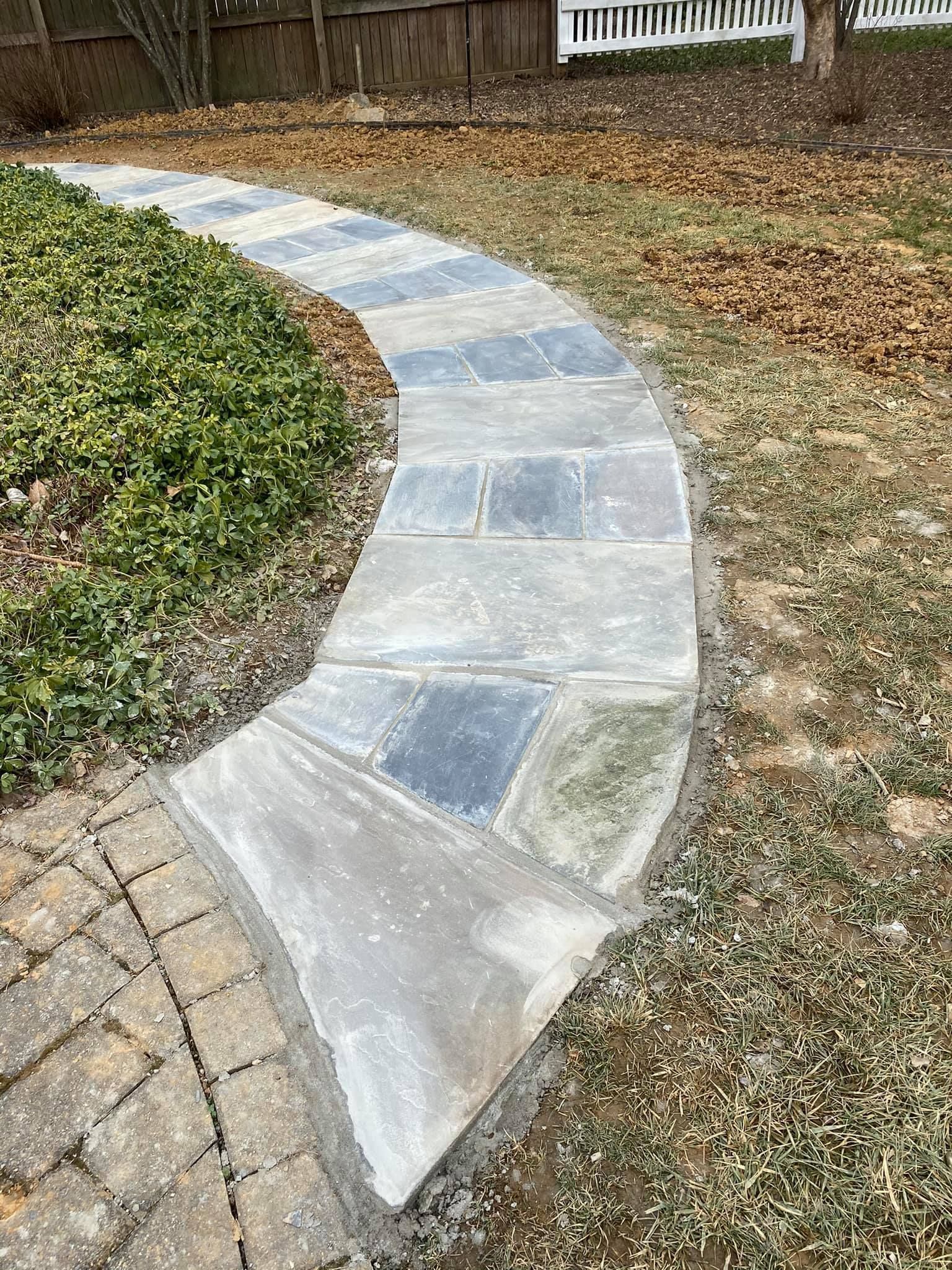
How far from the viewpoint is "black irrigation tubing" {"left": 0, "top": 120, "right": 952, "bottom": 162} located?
6.30 metres

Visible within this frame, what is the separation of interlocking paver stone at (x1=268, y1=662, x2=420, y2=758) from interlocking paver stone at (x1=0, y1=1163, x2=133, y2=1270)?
37.2 inches

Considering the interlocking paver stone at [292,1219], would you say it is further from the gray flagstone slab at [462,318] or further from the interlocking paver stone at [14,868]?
the gray flagstone slab at [462,318]

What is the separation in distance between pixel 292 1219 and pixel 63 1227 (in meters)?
Answer: 0.32

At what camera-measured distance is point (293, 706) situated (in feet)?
6.93

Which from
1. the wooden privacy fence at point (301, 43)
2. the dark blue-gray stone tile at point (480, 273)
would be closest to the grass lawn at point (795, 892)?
the dark blue-gray stone tile at point (480, 273)

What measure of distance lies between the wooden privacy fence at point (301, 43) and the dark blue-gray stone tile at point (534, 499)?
29.3 feet

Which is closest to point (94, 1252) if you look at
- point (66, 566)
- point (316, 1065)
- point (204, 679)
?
point (316, 1065)

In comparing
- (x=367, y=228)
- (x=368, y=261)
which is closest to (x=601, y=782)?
(x=368, y=261)

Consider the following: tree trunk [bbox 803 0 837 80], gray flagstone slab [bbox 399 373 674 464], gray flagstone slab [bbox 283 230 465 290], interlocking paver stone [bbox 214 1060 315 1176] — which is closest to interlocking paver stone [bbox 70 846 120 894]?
interlocking paver stone [bbox 214 1060 315 1176]

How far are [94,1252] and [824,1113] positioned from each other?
1.07 m

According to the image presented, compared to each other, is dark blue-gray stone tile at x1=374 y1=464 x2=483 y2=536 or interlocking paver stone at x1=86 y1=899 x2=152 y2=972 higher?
dark blue-gray stone tile at x1=374 y1=464 x2=483 y2=536

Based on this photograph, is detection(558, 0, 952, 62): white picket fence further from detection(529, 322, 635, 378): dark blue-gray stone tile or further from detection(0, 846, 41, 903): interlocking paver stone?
detection(0, 846, 41, 903): interlocking paver stone

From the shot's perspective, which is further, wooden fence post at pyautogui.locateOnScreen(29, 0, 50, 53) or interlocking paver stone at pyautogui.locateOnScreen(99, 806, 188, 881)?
wooden fence post at pyautogui.locateOnScreen(29, 0, 50, 53)

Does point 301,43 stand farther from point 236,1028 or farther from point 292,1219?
point 292,1219
